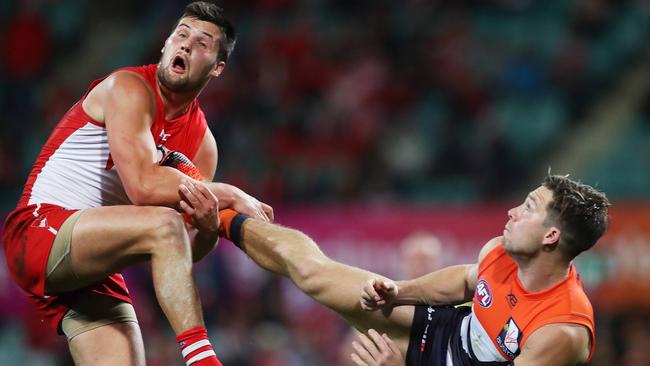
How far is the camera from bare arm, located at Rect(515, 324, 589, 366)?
14.9 ft

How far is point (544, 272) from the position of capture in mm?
4836

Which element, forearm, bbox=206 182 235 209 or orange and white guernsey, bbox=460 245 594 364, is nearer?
orange and white guernsey, bbox=460 245 594 364

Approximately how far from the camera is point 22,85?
11219 mm

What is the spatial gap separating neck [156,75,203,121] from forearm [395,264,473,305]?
1344 mm

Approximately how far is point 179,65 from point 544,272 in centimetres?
195

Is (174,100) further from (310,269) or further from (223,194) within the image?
(310,269)

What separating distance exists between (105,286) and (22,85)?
6732 millimetres

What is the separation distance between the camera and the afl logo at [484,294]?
16.2 feet

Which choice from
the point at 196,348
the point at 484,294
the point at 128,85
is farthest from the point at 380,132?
the point at 196,348

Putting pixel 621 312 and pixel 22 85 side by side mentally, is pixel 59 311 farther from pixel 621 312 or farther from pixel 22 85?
pixel 22 85

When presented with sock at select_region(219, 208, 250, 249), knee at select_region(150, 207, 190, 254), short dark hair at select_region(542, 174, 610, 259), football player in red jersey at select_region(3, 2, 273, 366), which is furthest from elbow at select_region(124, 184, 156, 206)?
short dark hair at select_region(542, 174, 610, 259)

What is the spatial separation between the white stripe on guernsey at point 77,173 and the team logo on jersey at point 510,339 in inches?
76.9

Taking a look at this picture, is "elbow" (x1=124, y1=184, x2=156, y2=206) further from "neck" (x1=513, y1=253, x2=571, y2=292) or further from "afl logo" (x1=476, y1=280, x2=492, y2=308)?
"neck" (x1=513, y1=253, x2=571, y2=292)

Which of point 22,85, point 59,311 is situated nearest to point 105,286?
point 59,311
